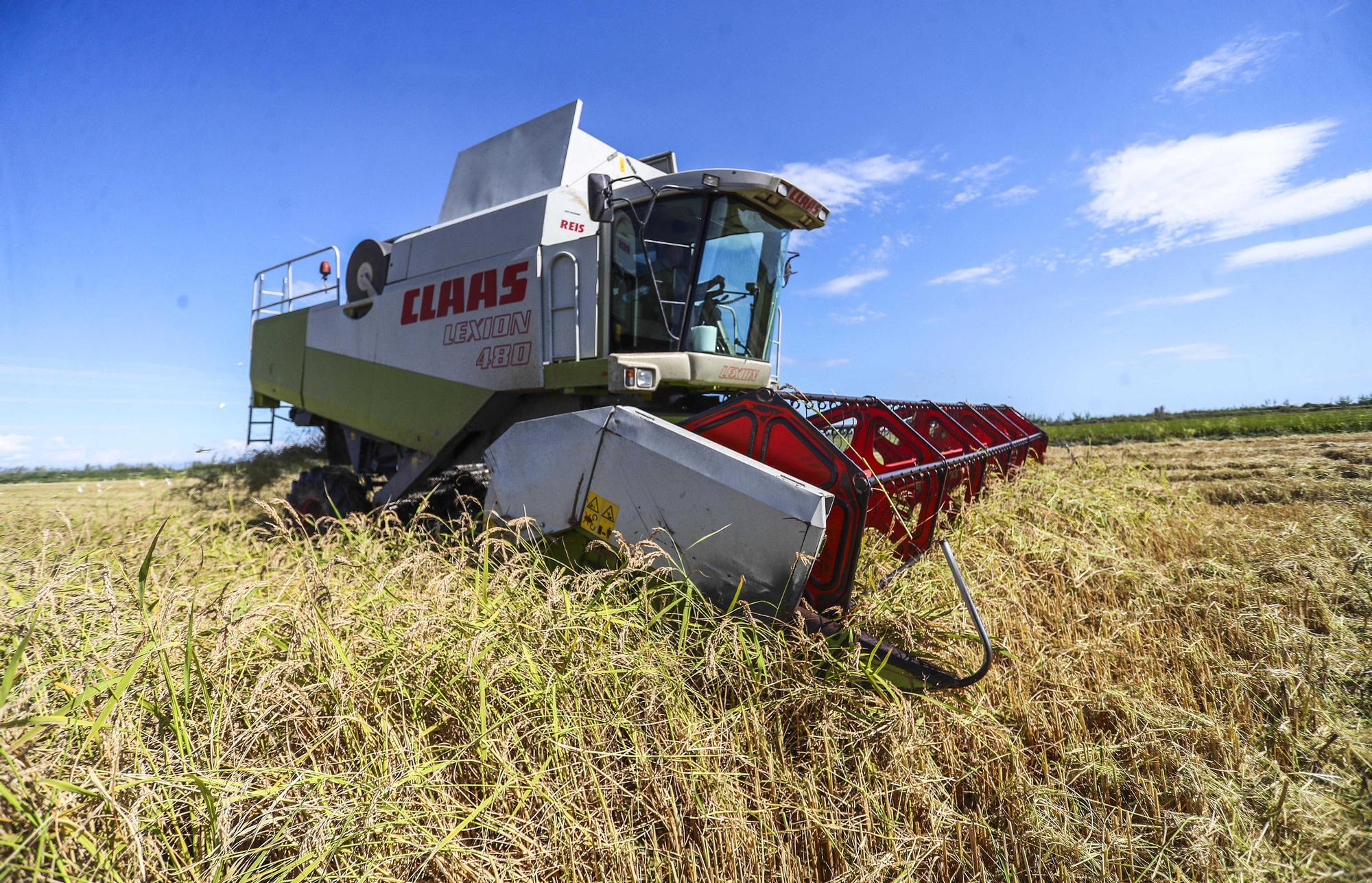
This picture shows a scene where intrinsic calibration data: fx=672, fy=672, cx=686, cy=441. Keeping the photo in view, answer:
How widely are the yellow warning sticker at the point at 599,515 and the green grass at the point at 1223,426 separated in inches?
317

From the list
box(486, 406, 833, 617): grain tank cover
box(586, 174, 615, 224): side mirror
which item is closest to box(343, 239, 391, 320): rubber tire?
box(586, 174, 615, 224): side mirror

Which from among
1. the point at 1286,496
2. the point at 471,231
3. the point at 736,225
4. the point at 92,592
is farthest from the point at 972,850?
the point at 1286,496

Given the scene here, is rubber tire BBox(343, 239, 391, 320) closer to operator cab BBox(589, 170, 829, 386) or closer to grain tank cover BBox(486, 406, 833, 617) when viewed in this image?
operator cab BBox(589, 170, 829, 386)

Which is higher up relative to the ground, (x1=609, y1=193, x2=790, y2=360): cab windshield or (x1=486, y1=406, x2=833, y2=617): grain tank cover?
(x1=609, y1=193, x2=790, y2=360): cab windshield

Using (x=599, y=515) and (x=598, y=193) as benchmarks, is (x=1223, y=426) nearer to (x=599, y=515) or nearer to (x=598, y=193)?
(x=598, y=193)

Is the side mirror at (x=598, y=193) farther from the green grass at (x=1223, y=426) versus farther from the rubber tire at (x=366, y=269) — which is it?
the green grass at (x=1223, y=426)

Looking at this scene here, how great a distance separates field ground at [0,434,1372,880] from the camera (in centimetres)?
148

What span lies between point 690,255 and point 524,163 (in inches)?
84.8

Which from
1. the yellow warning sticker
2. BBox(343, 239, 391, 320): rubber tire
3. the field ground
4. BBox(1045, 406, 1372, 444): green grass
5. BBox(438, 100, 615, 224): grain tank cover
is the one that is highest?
BBox(438, 100, 615, 224): grain tank cover

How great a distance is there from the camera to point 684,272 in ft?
13.5

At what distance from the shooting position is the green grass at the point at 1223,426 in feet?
32.2

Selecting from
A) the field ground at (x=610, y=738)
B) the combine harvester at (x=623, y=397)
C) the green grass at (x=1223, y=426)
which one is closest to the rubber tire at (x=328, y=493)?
the combine harvester at (x=623, y=397)

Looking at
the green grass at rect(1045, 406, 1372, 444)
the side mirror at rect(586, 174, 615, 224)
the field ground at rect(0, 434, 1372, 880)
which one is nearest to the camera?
the field ground at rect(0, 434, 1372, 880)

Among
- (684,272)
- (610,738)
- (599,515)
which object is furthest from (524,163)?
(610,738)
